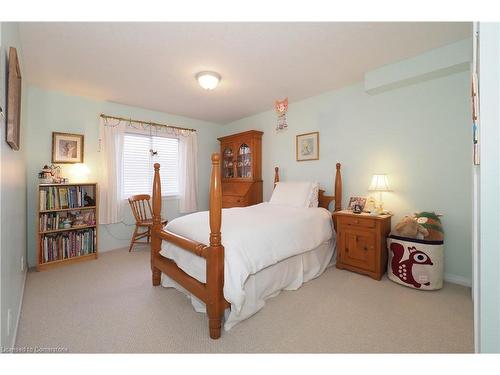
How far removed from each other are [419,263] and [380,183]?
35.5 inches

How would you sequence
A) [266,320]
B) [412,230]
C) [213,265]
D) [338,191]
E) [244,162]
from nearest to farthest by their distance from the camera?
[213,265], [266,320], [412,230], [338,191], [244,162]

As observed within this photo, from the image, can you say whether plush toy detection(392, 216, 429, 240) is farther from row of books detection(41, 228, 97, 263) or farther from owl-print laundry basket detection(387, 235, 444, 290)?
row of books detection(41, 228, 97, 263)

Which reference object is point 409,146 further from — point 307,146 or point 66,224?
point 66,224

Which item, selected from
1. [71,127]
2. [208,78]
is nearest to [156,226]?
[208,78]

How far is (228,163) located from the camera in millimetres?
4496

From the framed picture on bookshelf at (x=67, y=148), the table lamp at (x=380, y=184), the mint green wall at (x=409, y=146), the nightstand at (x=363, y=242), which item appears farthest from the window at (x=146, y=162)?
the table lamp at (x=380, y=184)

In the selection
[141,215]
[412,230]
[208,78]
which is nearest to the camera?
[412,230]

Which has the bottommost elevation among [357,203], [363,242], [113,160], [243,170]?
[363,242]

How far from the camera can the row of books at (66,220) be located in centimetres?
283

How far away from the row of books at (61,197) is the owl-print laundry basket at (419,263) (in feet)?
12.9

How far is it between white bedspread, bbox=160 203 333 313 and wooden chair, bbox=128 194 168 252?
4.85 ft
